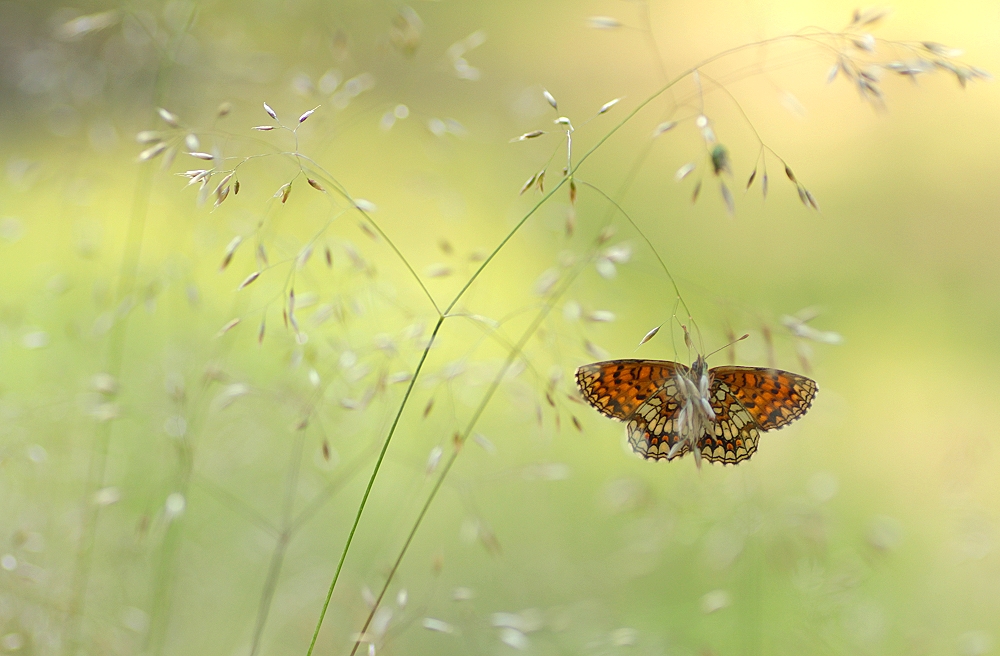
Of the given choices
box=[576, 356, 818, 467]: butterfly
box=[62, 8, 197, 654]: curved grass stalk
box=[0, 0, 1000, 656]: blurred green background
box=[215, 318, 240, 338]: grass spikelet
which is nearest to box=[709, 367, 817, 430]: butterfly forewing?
box=[576, 356, 818, 467]: butterfly

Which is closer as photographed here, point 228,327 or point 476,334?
→ point 228,327

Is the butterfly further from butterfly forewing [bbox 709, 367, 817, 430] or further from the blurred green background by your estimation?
the blurred green background

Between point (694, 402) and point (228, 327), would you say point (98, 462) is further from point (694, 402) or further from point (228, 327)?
point (694, 402)

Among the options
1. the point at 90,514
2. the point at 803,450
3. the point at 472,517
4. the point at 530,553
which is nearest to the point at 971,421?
the point at 803,450

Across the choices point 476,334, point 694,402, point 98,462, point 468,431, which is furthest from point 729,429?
point 98,462

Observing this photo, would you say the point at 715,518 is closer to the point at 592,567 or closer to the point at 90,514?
the point at 592,567

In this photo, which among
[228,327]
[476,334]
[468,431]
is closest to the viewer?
[228,327]
